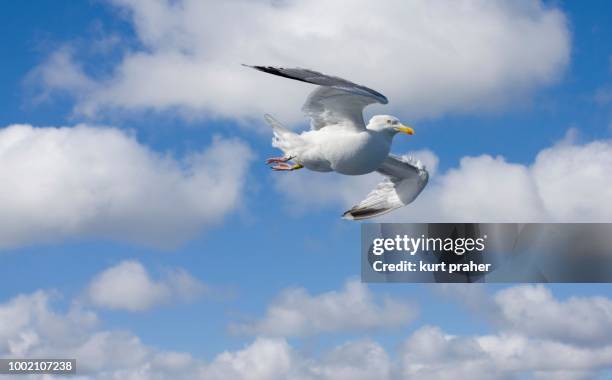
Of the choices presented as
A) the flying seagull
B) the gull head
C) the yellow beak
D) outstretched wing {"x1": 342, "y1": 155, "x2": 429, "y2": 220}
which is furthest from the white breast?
outstretched wing {"x1": 342, "y1": 155, "x2": 429, "y2": 220}

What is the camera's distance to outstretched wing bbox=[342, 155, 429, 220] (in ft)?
115

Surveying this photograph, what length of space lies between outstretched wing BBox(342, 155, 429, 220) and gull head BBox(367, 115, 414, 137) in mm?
4070

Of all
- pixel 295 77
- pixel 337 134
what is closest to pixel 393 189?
pixel 337 134

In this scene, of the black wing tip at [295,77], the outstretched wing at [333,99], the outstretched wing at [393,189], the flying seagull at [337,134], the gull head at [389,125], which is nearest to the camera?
the black wing tip at [295,77]

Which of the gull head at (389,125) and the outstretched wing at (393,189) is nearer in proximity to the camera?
the gull head at (389,125)

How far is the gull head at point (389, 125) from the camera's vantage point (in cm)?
3044

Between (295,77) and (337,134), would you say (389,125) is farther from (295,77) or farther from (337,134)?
(295,77)

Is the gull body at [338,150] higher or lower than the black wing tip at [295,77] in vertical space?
lower

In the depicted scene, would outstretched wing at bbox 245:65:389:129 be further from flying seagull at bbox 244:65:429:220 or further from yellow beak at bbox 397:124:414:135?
yellow beak at bbox 397:124:414:135

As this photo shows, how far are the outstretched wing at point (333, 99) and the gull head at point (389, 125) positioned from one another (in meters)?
1.04

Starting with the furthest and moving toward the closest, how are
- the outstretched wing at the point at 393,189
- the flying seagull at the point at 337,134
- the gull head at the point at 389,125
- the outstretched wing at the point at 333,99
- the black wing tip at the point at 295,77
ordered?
1. the outstretched wing at the point at 393,189
2. the gull head at the point at 389,125
3. the flying seagull at the point at 337,134
4. the outstretched wing at the point at 333,99
5. the black wing tip at the point at 295,77

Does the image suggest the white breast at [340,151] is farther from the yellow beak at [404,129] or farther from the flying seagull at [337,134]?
the yellow beak at [404,129]

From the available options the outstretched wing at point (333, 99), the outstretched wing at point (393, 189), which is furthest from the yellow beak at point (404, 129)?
the outstretched wing at point (393, 189)

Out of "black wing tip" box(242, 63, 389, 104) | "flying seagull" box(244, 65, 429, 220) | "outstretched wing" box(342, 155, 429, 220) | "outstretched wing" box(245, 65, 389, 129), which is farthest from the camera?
"outstretched wing" box(342, 155, 429, 220)
